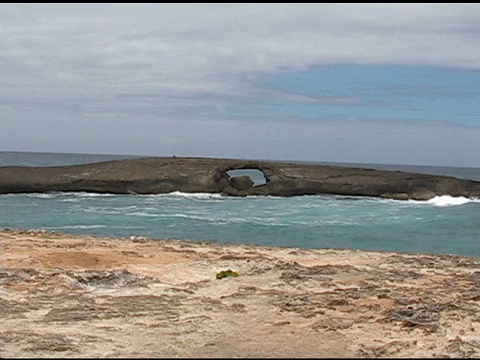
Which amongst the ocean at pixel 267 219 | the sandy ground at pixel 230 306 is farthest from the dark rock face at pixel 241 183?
the sandy ground at pixel 230 306

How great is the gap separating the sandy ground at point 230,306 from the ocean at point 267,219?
29.4ft

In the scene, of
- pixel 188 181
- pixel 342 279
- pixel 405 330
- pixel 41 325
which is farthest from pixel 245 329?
pixel 188 181

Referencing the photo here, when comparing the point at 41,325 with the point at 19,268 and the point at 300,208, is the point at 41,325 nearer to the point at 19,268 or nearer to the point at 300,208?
the point at 19,268

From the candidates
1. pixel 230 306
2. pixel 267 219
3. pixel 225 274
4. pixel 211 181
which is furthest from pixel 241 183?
pixel 230 306

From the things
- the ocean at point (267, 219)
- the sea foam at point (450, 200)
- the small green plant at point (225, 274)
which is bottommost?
the ocean at point (267, 219)

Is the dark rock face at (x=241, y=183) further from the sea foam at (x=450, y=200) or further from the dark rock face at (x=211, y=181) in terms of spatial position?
the sea foam at (x=450, y=200)

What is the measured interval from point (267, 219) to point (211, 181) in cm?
1247

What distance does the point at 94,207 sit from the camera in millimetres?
34781

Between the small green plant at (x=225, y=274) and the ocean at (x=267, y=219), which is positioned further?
the ocean at (x=267, y=219)

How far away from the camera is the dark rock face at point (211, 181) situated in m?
42.5

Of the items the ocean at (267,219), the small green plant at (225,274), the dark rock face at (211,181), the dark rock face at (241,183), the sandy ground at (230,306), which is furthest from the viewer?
the dark rock face at (241,183)

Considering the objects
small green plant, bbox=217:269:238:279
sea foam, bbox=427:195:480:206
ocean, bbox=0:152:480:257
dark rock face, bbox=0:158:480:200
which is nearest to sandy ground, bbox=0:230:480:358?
small green plant, bbox=217:269:238:279

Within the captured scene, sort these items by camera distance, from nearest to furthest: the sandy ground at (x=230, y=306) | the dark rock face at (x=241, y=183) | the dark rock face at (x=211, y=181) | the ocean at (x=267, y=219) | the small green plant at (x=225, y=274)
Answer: the sandy ground at (x=230, y=306), the small green plant at (x=225, y=274), the ocean at (x=267, y=219), the dark rock face at (x=211, y=181), the dark rock face at (x=241, y=183)

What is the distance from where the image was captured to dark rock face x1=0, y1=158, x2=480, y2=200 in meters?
42.5
